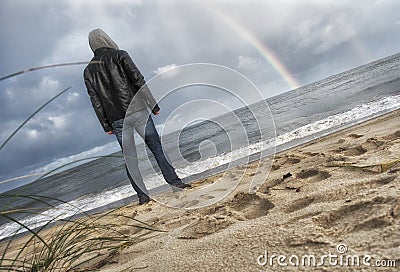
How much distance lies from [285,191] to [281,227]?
768 mm

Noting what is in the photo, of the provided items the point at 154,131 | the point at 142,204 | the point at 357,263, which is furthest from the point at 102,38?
the point at 357,263

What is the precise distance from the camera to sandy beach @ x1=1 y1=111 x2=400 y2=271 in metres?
1.00

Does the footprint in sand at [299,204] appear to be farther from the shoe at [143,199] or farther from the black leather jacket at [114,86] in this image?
the shoe at [143,199]

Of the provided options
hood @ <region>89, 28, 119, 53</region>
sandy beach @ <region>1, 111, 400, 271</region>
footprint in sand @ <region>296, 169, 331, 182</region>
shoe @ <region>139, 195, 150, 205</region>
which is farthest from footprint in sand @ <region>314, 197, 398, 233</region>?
hood @ <region>89, 28, 119, 53</region>

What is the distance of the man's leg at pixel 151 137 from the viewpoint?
3.50 meters

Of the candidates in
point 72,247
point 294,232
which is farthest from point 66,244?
point 294,232

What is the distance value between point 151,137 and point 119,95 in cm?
62

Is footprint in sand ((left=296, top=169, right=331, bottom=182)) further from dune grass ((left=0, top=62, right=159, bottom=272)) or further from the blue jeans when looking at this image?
the blue jeans

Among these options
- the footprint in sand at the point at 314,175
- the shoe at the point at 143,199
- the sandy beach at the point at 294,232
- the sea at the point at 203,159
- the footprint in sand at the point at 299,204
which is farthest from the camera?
the sea at the point at 203,159

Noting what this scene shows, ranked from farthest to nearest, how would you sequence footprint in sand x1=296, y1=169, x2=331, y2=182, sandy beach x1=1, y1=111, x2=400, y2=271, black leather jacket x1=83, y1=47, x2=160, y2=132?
black leather jacket x1=83, y1=47, x2=160, y2=132 → footprint in sand x1=296, y1=169, x2=331, y2=182 → sandy beach x1=1, y1=111, x2=400, y2=271

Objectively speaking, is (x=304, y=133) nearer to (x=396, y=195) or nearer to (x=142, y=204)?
(x=142, y=204)

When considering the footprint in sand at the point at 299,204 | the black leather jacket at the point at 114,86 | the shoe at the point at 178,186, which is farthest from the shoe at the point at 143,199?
the footprint in sand at the point at 299,204

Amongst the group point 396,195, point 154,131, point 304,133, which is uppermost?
point 304,133

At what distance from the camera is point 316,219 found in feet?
4.38
